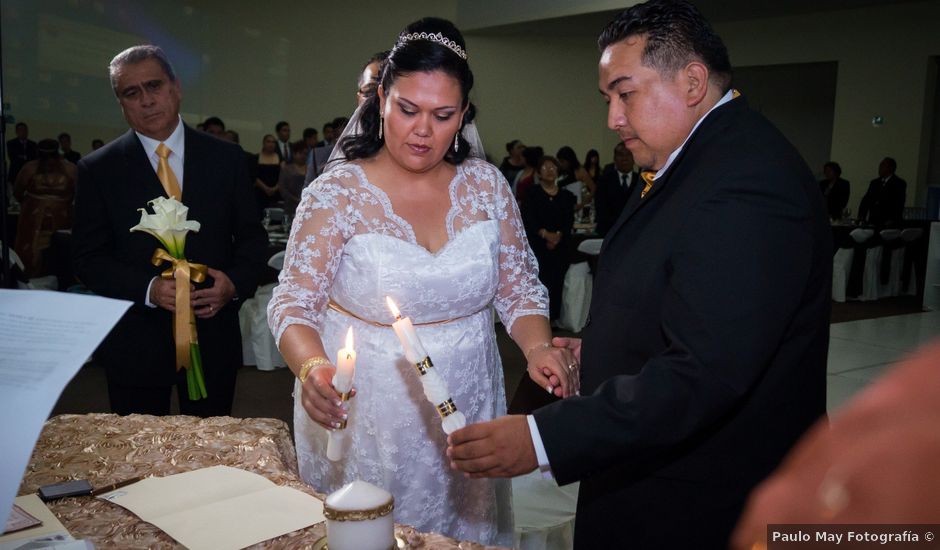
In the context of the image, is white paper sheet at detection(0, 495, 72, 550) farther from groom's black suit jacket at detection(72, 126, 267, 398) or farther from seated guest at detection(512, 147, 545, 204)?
seated guest at detection(512, 147, 545, 204)

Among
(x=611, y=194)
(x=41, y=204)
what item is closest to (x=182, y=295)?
(x=41, y=204)

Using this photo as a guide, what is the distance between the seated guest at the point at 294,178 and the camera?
370 inches

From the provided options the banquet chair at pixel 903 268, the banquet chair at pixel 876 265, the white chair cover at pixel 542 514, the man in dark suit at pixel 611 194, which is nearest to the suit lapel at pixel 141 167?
the white chair cover at pixel 542 514

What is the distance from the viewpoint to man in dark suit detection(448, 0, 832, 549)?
55.4 inches

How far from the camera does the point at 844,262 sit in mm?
11195

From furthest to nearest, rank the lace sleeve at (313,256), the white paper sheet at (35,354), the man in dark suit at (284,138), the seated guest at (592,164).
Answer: the seated guest at (592,164) → the man in dark suit at (284,138) → the lace sleeve at (313,256) → the white paper sheet at (35,354)

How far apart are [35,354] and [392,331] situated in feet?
4.85

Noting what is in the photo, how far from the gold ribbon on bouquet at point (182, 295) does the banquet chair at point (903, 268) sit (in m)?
11.6

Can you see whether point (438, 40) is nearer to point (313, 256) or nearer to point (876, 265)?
point (313, 256)

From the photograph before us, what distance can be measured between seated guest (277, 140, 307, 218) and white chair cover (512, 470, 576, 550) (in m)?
6.08

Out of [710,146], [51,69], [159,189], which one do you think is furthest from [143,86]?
[51,69]

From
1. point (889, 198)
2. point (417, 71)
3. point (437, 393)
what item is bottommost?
point (437, 393)

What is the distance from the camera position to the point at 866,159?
15.1 meters

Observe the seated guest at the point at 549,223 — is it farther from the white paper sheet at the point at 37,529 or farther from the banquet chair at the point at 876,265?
the white paper sheet at the point at 37,529
